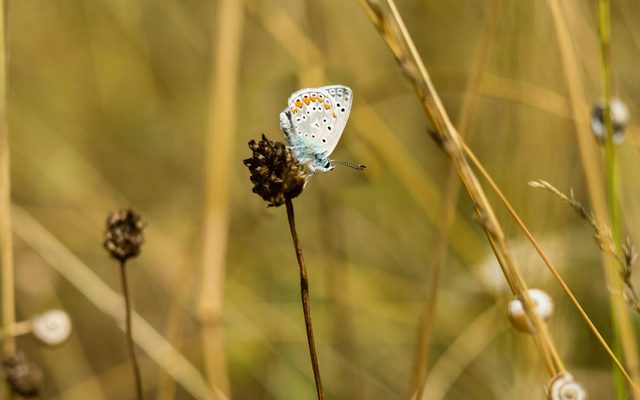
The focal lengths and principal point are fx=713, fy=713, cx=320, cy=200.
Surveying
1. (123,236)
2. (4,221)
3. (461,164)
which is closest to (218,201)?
(123,236)

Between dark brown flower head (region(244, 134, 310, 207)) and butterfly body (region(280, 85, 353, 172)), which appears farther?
butterfly body (region(280, 85, 353, 172))

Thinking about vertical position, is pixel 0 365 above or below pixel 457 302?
below

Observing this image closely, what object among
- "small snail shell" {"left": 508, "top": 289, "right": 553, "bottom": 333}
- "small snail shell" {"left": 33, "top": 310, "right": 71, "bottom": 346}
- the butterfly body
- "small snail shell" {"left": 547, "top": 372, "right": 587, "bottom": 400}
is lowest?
"small snail shell" {"left": 547, "top": 372, "right": 587, "bottom": 400}

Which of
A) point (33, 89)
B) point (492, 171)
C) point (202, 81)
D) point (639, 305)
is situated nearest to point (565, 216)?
point (492, 171)

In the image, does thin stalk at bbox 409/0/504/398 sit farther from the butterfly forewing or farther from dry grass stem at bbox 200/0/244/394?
dry grass stem at bbox 200/0/244/394

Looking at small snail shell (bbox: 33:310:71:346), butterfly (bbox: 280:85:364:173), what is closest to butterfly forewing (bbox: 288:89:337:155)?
butterfly (bbox: 280:85:364:173)

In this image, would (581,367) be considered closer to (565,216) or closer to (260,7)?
(565,216)

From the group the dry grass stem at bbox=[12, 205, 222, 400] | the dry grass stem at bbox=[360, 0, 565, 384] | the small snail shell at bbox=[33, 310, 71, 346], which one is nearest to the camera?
the dry grass stem at bbox=[360, 0, 565, 384]
